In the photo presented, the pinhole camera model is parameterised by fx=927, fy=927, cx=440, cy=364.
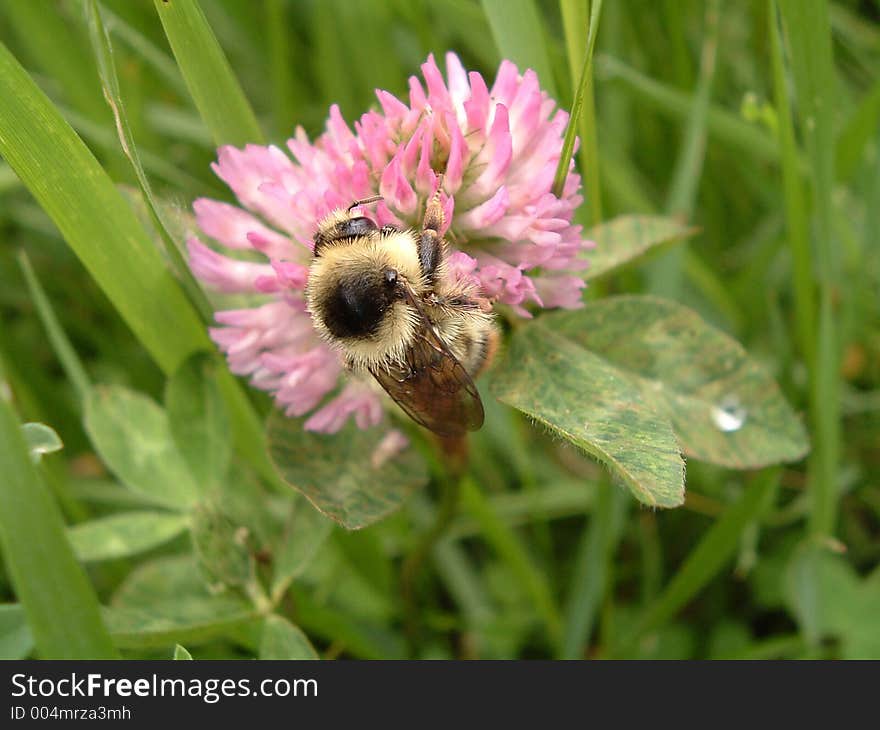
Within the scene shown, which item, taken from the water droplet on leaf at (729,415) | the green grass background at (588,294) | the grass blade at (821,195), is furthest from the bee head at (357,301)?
the grass blade at (821,195)

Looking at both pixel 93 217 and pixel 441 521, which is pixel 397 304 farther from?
pixel 441 521

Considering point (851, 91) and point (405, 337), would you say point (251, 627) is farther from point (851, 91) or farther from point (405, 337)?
point (851, 91)

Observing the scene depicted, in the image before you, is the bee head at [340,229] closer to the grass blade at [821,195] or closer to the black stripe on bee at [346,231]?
the black stripe on bee at [346,231]

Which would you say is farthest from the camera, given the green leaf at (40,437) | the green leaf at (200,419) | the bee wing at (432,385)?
the green leaf at (200,419)

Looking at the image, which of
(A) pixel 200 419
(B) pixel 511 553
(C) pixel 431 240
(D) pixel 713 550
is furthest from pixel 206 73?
(D) pixel 713 550

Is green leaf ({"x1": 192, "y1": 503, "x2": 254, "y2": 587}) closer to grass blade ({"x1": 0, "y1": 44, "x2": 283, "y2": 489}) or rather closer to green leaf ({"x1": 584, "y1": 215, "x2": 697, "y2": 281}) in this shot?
grass blade ({"x1": 0, "y1": 44, "x2": 283, "y2": 489})

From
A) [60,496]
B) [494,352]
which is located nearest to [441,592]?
[60,496]
